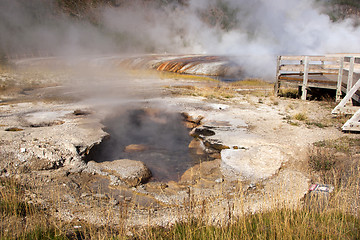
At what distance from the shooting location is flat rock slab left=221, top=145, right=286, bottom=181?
446 cm

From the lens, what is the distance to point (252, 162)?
477 cm

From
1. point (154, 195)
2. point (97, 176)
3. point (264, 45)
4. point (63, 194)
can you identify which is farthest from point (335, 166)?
point (264, 45)

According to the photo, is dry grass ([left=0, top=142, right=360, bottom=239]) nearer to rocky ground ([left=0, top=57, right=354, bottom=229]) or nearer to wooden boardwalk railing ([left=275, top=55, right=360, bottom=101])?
rocky ground ([left=0, top=57, right=354, bottom=229])

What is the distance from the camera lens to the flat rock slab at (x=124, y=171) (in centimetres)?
441

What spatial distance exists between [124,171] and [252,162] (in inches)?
78.7

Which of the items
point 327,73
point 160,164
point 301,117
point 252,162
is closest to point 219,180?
point 252,162

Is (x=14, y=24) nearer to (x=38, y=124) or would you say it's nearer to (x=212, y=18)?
(x=212, y=18)

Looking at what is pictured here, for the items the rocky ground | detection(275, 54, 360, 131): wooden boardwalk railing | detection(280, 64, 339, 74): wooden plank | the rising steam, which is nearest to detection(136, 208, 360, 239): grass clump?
the rocky ground

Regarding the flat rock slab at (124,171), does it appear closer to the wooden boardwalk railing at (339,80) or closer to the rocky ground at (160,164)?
the rocky ground at (160,164)

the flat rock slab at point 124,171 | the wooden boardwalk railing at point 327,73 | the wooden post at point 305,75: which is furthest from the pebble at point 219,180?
the wooden post at point 305,75

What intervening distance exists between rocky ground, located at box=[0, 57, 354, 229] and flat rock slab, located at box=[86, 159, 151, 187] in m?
0.01

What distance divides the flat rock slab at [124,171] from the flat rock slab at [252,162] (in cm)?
125

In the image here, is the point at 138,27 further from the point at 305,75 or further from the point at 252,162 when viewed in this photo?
the point at 252,162

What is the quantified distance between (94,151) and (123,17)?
55052 millimetres
